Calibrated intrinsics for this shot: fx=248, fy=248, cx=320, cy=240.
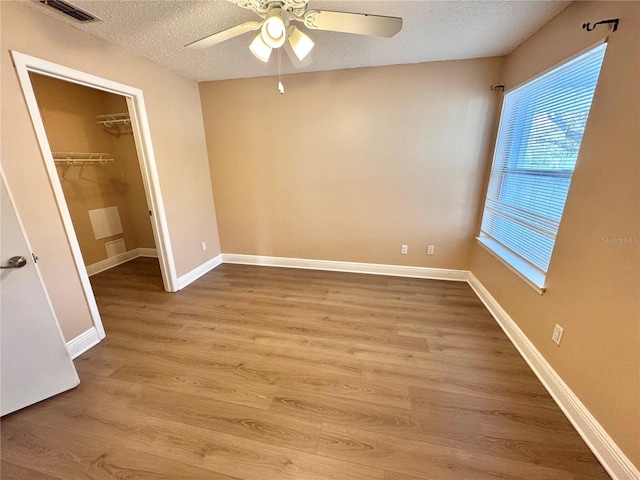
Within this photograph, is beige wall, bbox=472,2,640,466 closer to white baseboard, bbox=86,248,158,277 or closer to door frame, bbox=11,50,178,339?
door frame, bbox=11,50,178,339

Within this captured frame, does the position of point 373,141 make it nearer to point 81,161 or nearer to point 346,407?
point 346,407

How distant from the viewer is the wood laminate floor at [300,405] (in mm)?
1233

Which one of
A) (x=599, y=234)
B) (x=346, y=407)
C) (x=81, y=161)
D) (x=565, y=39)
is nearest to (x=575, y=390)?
(x=599, y=234)

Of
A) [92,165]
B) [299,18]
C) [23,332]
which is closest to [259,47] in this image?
[299,18]

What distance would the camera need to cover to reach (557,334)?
1.61 meters

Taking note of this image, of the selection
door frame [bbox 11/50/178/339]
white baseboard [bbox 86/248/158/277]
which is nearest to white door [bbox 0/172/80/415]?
door frame [bbox 11/50/178/339]

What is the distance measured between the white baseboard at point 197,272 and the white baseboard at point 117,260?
1.15 metres

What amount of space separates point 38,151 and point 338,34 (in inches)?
91.0

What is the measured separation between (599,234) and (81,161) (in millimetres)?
4967

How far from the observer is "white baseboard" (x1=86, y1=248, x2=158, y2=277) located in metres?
3.38

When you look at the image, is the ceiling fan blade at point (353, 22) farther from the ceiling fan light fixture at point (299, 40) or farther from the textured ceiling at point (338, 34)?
the textured ceiling at point (338, 34)

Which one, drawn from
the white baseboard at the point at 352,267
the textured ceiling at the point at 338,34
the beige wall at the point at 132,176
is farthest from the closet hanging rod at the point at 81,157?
the white baseboard at the point at 352,267

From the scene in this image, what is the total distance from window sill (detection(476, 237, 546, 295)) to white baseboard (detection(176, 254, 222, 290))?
3.46 meters

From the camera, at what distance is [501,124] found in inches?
99.2
